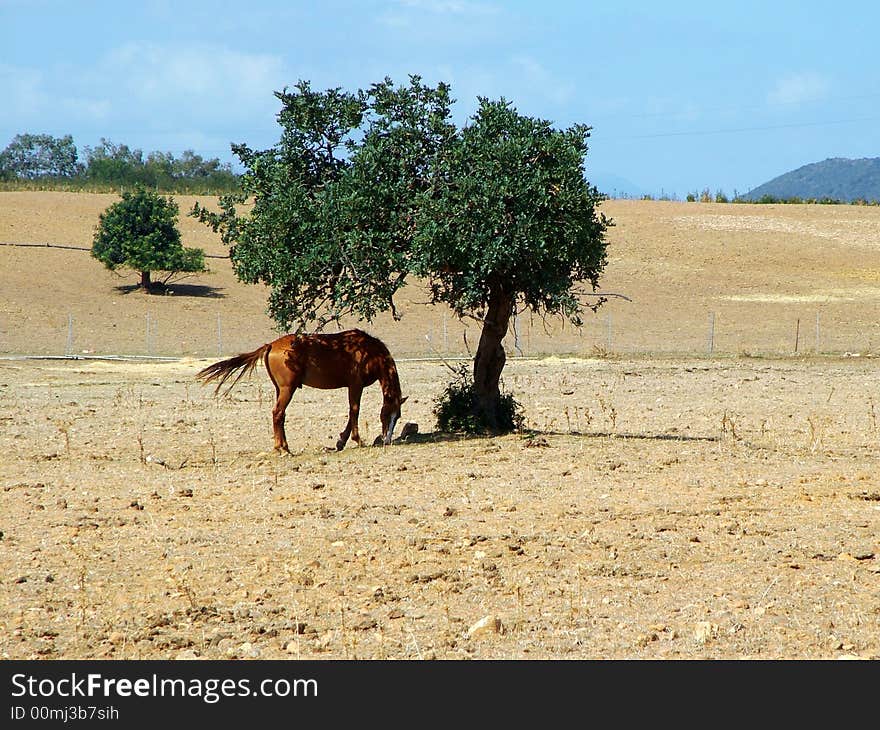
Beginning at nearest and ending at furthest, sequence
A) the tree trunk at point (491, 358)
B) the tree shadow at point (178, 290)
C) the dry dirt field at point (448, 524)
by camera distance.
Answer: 1. the dry dirt field at point (448, 524)
2. the tree trunk at point (491, 358)
3. the tree shadow at point (178, 290)

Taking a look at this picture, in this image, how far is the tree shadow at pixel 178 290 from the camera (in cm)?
4984

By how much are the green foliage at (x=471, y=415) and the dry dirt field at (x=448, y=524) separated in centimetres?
37

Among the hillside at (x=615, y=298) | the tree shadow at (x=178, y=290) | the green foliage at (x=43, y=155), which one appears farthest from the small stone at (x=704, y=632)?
the green foliage at (x=43, y=155)

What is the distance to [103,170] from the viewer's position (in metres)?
94.8

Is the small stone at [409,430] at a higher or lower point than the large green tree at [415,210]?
lower

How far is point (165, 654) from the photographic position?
7.52 meters

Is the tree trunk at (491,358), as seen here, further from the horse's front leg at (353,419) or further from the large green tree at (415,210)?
the horse's front leg at (353,419)

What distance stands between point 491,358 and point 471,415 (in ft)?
2.63

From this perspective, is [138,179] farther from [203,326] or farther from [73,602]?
[73,602]

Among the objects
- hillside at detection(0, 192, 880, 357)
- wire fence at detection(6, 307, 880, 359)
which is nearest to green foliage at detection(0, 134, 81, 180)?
hillside at detection(0, 192, 880, 357)

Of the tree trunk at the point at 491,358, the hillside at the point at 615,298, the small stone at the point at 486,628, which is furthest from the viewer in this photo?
the hillside at the point at 615,298

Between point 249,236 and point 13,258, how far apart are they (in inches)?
1687

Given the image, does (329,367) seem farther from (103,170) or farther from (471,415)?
(103,170)

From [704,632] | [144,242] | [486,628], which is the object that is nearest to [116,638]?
[486,628]
